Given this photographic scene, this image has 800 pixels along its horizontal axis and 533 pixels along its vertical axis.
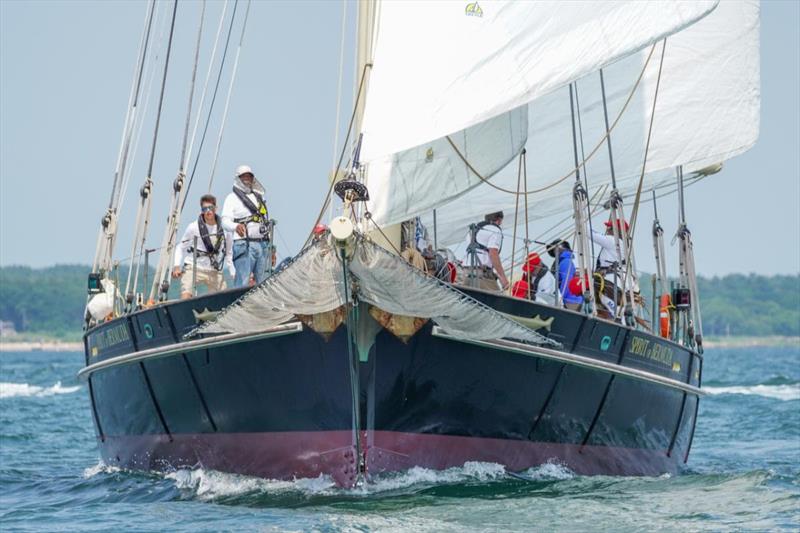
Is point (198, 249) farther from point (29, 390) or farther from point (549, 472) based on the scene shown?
point (29, 390)

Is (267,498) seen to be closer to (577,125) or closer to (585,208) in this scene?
(585,208)

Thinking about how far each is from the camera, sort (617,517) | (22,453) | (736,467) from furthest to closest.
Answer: (22,453)
(736,467)
(617,517)

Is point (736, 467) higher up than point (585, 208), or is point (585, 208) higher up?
point (585, 208)

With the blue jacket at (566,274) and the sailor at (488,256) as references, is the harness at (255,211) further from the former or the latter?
the blue jacket at (566,274)

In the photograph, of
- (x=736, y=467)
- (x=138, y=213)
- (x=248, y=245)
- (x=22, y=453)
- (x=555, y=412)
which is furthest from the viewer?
(x=22, y=453)

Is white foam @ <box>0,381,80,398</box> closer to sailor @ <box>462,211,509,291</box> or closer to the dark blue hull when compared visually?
the dark blue hull

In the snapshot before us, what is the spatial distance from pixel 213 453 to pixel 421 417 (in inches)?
90.9

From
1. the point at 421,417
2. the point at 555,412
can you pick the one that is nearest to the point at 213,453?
the point at 421,417

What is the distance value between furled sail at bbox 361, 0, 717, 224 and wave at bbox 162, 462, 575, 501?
8.38 ft

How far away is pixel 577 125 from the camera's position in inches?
895

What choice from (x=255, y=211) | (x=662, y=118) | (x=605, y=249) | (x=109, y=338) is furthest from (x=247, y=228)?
(x=662, y=118)

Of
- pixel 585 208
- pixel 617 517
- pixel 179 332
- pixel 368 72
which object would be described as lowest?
pixel 617 517

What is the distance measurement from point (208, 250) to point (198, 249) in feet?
0.45

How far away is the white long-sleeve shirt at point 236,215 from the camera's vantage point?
17.6 metres
